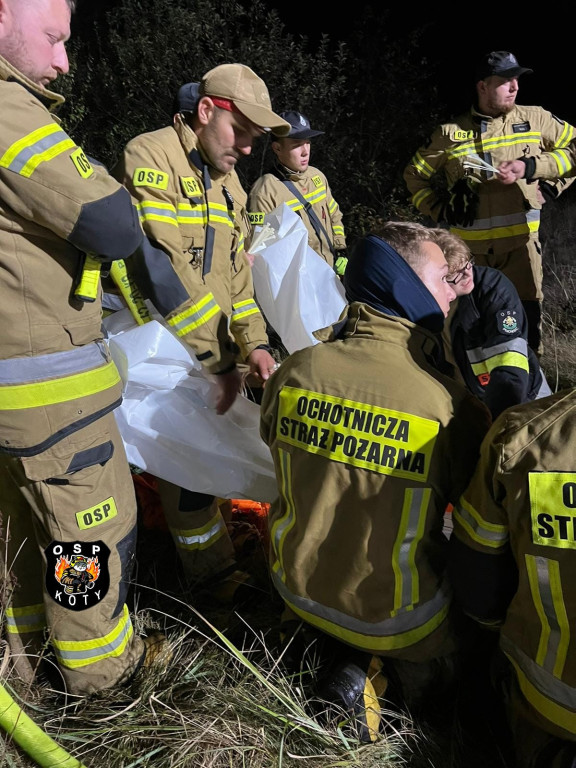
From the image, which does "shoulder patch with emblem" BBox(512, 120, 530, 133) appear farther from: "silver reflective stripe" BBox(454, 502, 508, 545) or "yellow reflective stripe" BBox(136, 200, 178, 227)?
"silver reflective stripe" BBox(454, 502, 508, 545)

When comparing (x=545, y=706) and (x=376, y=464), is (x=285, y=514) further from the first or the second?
(x=545, y=706)

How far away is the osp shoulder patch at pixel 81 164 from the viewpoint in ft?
5.12

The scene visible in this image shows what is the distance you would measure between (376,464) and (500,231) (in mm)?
3511

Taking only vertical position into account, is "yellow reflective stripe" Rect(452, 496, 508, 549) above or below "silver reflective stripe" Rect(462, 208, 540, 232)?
above

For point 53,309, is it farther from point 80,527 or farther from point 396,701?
point 396,701

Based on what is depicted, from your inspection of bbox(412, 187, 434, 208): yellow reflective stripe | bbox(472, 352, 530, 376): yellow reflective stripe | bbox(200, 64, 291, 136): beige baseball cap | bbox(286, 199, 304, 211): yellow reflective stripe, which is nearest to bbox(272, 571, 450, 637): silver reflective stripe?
bbox(472, 352, 530, 376): yellow reflective stripe

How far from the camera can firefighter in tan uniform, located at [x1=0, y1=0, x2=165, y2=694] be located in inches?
60.1

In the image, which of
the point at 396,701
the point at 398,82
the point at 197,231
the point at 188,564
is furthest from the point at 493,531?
the point at 398,82

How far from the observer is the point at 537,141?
450 cm

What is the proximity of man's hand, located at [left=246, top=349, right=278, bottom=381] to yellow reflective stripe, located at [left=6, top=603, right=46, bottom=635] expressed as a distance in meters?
1.21

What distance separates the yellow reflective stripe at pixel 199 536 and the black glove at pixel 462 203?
3.15m

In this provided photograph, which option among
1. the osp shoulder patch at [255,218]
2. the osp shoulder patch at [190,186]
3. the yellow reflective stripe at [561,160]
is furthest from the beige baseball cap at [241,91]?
the yellow reflective stripe at [561,160]

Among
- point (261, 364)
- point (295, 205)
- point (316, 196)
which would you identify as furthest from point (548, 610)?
point (316, 196)

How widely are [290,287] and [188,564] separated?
1.48 m
